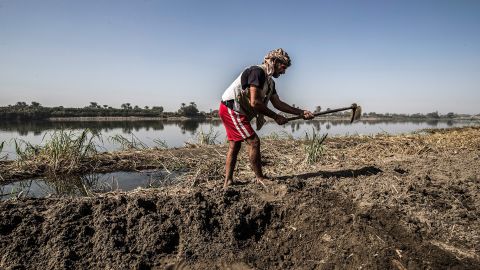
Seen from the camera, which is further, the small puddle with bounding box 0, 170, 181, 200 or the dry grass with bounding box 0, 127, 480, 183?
the dry grass with bounding box 0, 127, 480, 183

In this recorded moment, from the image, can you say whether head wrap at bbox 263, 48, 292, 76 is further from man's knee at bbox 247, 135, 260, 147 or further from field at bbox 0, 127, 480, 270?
field at bbox 0, 127, 480, 270

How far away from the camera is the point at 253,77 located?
11.0ft

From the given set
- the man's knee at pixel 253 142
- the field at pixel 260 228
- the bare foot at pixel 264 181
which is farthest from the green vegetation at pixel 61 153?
the bare foot at pixel 264 181

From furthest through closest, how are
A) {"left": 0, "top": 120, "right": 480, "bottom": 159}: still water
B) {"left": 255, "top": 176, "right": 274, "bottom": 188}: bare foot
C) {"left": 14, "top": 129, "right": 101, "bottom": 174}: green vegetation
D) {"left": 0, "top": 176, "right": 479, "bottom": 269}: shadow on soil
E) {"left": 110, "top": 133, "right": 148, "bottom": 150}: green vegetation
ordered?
{"left": 0, "top": 120, "right": 480, "bottom": 159}: still water, {"left": 110, "top": 133, "right": 148, "bottom": 150}: green vegetation, {"left": 14, "top": 129, "right": 101, "bottom": 174}: green vegetation, {"left": 255, "top": 176, "right": 274, "bottom": 188}: bare foot, {"left": 0, "top": 176, "right": 479, "bottom": 269}: shadow on soil

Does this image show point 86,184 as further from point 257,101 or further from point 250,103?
point 257,101

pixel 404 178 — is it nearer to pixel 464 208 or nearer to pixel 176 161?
pixel 464 208

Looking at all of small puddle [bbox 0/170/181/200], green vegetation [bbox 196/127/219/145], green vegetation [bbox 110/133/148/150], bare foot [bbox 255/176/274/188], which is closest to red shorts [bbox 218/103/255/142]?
bare foot [bbox 255/176/274/188]

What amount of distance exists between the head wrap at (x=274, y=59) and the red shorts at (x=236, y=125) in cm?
59

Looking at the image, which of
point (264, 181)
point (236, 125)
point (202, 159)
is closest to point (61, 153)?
point (202, 159)

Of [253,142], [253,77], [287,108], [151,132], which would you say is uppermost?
[253,77]

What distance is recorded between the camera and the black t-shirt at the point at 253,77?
3334mm

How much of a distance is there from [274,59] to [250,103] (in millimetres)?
567

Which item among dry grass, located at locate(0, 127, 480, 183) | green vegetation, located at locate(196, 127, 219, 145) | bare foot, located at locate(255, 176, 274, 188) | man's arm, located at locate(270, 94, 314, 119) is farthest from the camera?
green vegetation, located at locate(196, 127, 219, 145)

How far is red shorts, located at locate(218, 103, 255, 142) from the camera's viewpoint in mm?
3473
